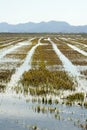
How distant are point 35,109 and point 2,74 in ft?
37.2

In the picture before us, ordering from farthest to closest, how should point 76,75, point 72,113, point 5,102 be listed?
point 76,75 < point 5,102 < point 72,113

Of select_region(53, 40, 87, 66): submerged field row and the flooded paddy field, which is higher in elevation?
the flooded paddy field

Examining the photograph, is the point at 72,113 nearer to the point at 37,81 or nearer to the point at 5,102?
the point at 5,102

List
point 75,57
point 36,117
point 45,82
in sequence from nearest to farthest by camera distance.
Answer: point 36,117 → point 45,82 → point 75,57

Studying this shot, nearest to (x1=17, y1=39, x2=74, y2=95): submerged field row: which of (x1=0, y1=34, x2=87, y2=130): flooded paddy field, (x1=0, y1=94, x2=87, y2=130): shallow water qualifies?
(x1=0, y1=34, x2=87, y2=130): flooded paddy field

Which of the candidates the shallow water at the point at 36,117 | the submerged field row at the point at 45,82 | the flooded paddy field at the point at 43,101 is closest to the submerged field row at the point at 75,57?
the submerged field row at the point at 45,82

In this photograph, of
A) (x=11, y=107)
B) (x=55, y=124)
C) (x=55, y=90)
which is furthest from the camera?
(x=55, y=90)

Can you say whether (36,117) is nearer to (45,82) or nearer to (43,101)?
(43,101)

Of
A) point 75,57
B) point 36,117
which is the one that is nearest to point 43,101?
point 36,117

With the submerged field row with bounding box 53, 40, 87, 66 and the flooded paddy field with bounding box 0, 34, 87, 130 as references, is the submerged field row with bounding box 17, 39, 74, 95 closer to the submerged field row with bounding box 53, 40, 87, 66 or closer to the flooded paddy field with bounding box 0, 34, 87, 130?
the flooded paddy field with bounding box 0, 34, 87, 130

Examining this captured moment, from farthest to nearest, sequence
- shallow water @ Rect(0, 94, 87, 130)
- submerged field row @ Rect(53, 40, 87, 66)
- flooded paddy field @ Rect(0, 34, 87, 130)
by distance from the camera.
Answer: submerged field row @ Rect(53, 40, 87, 66) → flooded paddy field @ Rect(0, 34, 87, 130) → shallow water @ Rect(0, 94, 87, 130)

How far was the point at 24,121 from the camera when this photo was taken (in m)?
13.6

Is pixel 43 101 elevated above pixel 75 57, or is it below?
above

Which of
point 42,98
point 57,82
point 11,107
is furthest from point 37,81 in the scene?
point 11,107
